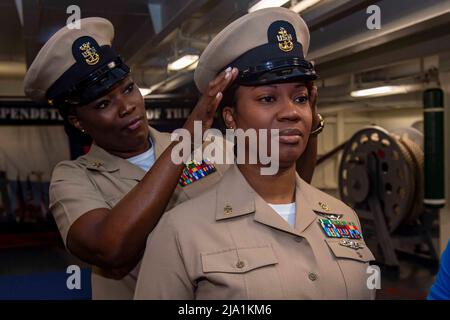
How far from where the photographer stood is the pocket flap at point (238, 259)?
2.71 ft

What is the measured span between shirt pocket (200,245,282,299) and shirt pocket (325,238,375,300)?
0.14m

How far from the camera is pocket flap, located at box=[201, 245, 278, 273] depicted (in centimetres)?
83

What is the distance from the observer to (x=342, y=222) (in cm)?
98

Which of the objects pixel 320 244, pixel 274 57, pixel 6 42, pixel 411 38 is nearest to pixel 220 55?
pixel 274 57

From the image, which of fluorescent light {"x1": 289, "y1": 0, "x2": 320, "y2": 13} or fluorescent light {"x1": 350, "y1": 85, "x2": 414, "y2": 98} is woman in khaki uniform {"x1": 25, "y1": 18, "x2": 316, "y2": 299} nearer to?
fluorescent light {"x1": 289, "y1": 0, "x2": 320, "y2": 13}

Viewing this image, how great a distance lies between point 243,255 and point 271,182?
0.50 feet

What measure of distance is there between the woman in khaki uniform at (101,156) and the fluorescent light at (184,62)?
72.9 inches

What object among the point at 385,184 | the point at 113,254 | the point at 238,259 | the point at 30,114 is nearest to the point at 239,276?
the point at 238,259

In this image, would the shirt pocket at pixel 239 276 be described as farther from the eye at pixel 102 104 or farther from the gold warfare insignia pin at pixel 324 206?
the eye at pixel 102 104

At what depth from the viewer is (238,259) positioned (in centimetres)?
84

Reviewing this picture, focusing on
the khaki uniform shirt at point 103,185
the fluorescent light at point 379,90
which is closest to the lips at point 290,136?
A: the khaki uniform shirt at point 103,185

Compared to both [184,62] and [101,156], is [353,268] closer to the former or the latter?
[101,156]
